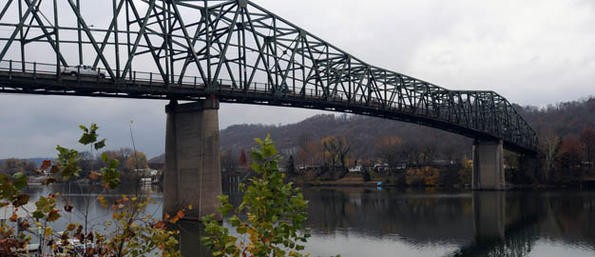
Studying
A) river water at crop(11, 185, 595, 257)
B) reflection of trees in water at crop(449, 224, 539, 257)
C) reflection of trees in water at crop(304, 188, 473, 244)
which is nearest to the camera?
reflection of trees in water at crop(449, 224, 539, 257)

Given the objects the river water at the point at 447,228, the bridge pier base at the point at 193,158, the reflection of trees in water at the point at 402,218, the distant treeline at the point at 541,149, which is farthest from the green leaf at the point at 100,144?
the distant treeline at the point at 541,149

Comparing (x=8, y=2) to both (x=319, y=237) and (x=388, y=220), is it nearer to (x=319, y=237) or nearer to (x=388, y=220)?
(x=319, y=237)

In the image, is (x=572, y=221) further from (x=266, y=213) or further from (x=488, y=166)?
(x=266, y=213)

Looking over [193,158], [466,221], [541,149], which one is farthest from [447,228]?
[541,149]

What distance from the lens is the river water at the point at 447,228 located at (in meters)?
38.7

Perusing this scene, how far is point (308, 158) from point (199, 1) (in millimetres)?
125247

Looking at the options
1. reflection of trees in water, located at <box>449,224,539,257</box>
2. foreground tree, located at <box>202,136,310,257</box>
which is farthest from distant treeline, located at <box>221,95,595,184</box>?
foreground tree, located at <box>202,136,310,257</box>

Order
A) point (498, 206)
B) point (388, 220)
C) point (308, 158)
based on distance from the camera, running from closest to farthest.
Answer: point (388, 220) → point (498, 206) → point (308, 158)

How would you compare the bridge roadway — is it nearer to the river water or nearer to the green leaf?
the river water

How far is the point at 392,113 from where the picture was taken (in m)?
86.4

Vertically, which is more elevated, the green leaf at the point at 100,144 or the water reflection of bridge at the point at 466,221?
the green leaf at the point at 100,144

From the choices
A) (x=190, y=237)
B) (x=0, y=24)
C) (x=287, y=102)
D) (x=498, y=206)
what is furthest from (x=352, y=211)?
(x=0, y=24)

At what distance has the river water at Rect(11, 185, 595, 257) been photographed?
38.7 m

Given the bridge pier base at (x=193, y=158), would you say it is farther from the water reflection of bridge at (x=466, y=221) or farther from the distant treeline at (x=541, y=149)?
the distant treeline at (x=541, y=149)
